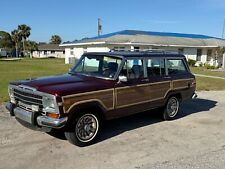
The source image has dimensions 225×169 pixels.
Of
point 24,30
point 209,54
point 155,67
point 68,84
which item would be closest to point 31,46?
point 24,30

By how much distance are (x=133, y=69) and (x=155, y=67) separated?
3.02ft

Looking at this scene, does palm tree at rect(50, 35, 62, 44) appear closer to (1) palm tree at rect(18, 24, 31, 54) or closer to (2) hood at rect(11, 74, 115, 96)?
(1) palm tree at rect(18, 24, 31, 54)

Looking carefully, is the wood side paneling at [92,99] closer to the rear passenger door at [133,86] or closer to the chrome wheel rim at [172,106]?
the rear passenger door at [133,86]

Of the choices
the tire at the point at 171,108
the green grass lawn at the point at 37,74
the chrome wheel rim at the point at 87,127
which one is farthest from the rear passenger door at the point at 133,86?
the green grass lawn at the point at 37,74

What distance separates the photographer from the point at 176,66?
7.84 meters

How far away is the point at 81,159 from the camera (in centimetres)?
478

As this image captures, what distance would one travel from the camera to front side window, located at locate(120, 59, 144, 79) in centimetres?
617

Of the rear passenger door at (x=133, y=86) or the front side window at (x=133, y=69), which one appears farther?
the front side window at (x=133, y=69)

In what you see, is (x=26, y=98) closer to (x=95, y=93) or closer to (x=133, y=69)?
(x=95, y=93)

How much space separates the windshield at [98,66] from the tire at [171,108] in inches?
84.7

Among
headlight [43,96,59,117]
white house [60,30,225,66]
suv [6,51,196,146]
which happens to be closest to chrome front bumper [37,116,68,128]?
suv [6,51,196,146]

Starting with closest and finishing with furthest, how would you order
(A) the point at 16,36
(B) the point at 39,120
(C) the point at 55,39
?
(B) the point at 39,120 → (A) the point at 16,36 → (C) the point at 55,39

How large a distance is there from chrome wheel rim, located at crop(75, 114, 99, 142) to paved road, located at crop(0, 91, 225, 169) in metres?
0.22

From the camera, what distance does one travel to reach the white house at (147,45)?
29.4 metres
